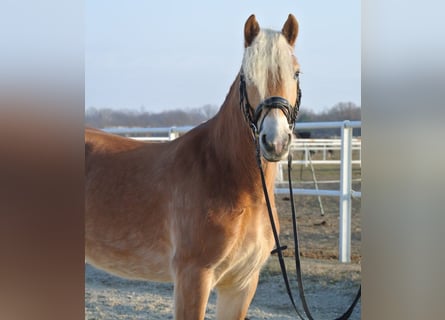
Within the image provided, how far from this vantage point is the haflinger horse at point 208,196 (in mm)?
1408

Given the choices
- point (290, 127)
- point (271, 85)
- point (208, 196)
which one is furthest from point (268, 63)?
point (208, 196)

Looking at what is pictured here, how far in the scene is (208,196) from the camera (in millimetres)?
1607

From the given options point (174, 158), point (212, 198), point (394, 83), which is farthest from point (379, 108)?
point (174, 158)

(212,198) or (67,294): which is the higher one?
(212,198)

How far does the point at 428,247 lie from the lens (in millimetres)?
793

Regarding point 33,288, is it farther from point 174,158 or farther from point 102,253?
point 102,253

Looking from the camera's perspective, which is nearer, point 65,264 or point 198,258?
point 65,264

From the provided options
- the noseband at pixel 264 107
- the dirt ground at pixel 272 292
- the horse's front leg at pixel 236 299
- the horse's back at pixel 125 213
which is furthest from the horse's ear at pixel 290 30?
the dirt ground at pixel 272 292

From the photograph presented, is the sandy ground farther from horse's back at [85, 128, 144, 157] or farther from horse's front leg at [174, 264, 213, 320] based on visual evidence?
horse's front leg at [174, 264, 213, 320]

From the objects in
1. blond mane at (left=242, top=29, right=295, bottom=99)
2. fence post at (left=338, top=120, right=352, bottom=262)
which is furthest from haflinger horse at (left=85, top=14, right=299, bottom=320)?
fence post at (left=338, top=120, right=352, bottom=262)

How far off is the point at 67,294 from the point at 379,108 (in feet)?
2.09

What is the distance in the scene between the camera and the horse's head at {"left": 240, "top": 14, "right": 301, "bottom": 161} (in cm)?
132

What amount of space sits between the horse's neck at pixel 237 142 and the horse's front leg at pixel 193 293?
13.4 inches

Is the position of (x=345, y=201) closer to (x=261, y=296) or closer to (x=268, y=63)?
(x=261, y=296)
